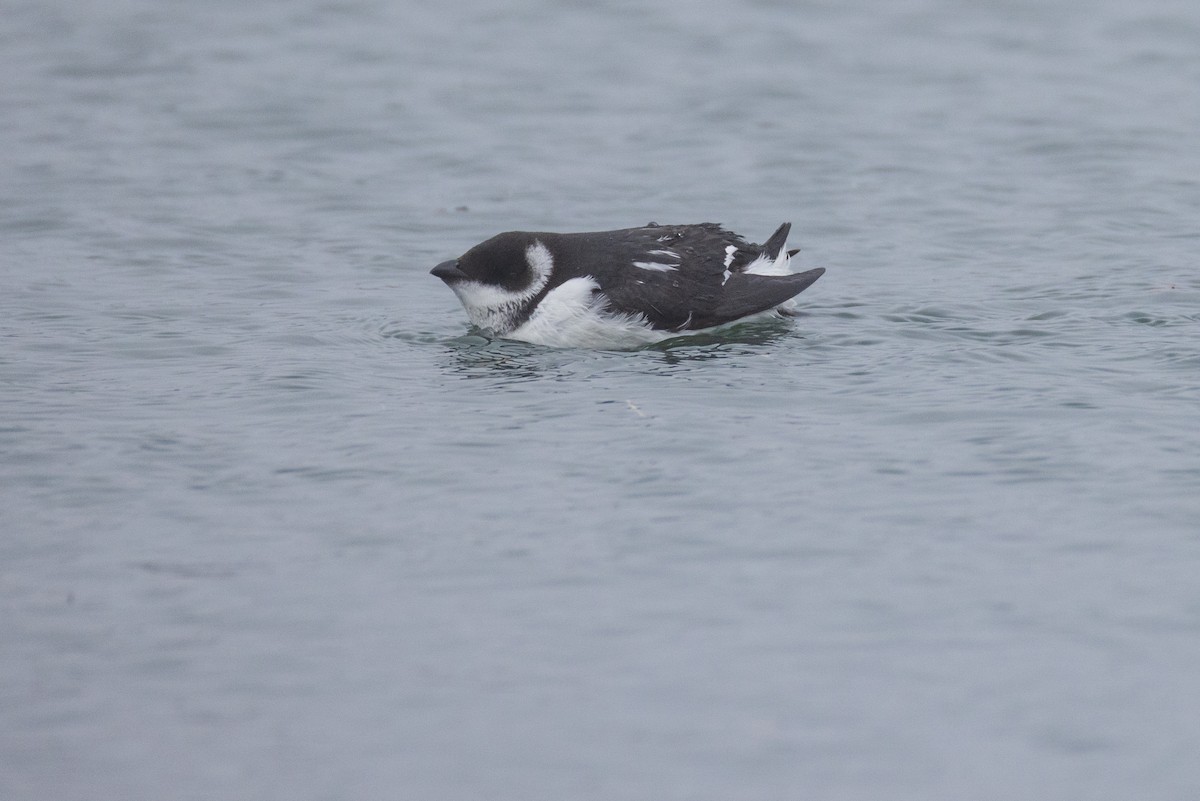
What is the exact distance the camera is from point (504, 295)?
10383mm

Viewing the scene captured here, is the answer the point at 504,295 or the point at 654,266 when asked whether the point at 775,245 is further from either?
the point at 504,295

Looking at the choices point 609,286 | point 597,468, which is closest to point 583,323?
point 609,286

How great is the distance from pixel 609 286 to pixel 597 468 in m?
2.39

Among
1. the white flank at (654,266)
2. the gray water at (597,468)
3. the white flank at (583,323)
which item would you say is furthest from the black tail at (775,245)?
the white flank at (583,323)

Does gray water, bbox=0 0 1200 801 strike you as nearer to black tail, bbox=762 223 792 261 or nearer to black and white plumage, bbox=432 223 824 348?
black and white plumage, bbox=432 223 824 348

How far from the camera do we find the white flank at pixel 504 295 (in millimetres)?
10320

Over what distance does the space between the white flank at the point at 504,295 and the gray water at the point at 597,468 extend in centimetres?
20

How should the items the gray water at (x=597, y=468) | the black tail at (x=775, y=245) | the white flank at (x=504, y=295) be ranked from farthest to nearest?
the black tail at (x=775, y=245), the white flank at (x=504, y=295), the gray water at (x=597, y=468)

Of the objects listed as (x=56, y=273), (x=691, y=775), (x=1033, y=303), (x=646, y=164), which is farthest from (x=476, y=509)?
(x=646, y=164)

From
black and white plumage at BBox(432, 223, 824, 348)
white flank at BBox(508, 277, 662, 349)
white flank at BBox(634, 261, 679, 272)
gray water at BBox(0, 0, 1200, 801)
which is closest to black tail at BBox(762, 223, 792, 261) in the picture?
black and white plumage at BBox(432, 223, 824, 348)

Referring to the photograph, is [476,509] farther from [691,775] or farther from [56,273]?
[56,273]

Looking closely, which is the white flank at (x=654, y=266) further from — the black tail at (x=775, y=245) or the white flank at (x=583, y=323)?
the black tail at (x=775, y=245)

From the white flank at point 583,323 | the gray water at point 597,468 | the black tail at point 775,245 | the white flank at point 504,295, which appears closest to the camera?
the gray water at point 597,468

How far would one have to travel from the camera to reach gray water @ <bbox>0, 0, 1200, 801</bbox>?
217 inches
